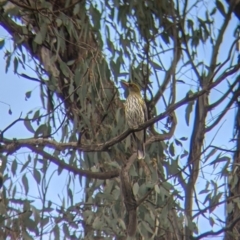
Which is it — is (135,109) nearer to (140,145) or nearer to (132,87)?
(132,87)

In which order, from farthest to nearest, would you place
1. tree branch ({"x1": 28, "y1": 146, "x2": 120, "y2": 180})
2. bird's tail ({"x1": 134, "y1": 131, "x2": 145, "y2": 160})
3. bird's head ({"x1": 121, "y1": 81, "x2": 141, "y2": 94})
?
1. bird's head ({"x1": 121, "y1": 81, "x2": 141, "y2": 94})
2. bird's tail ({"x1": 134, "y1": 131, "x2": 145, "y2": 160})
3. tree branch ({"x1": 28, "y1": 146, "x2": 120, "y2": 180})

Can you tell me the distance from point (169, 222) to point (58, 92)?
1.04 m

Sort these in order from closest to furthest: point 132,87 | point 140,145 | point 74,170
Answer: point 74,170
point 140,145
point 132,87

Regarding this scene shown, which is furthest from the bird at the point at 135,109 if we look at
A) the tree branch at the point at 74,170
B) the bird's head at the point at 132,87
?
the tree branch at the point at 74,170

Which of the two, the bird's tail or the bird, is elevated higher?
the bird

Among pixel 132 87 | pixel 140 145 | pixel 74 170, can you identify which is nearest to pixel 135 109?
pixel 132 87

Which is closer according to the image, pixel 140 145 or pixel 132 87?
pixel 140 145

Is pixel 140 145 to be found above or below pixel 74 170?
above

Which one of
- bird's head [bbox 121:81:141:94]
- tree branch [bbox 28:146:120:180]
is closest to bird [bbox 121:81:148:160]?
bird's head [bbox 121:81:141:94]

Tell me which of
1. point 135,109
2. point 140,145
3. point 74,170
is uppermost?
point 135,109

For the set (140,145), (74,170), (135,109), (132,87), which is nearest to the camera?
(74,170)

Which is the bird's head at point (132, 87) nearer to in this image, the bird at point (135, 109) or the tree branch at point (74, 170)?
the bird at point (135, 109)

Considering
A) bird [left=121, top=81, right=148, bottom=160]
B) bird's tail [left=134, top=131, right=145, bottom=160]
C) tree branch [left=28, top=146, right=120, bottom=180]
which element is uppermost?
bird [left=121, top=81, right=148, bottom=160]

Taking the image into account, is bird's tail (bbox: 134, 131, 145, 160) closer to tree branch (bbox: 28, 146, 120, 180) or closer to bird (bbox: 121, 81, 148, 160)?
bird (bbox: 121, 81, 148, 160)
